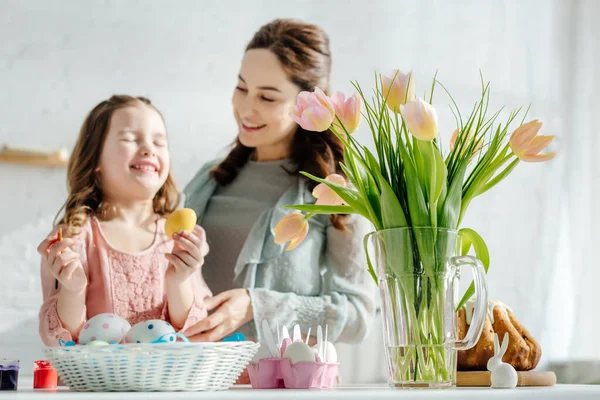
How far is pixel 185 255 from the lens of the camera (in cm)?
126

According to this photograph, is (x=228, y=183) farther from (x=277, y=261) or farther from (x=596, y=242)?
(x=596, y=242)

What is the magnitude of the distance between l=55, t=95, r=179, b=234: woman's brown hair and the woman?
0.43 ft

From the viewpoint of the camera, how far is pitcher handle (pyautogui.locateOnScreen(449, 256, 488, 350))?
30.4 inches

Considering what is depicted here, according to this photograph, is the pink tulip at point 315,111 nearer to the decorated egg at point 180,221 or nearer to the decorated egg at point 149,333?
the decorated egg at point 149,333

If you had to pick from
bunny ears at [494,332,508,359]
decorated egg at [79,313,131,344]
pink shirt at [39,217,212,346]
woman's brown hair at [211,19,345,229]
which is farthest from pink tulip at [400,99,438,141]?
woman's brown hair at [211,19,345,229]

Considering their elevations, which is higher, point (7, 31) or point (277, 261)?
point (7, 31)

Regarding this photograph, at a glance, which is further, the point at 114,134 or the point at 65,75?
the point at 65,75

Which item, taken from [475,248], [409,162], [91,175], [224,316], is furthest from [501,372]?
[91,175]

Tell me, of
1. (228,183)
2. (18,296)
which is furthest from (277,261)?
(18,296)

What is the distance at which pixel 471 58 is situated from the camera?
6.48 ft

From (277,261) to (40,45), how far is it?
75 cm

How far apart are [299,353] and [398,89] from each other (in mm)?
327

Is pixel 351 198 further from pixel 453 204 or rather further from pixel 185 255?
pixel 185 255

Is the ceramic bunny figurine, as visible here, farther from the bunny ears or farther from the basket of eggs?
the basket of eggs
